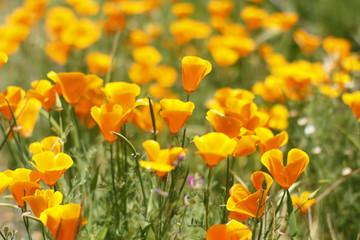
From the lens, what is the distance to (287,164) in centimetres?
106

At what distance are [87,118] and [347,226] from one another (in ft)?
3.95

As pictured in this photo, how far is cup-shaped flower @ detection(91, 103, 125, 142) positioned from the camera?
109cm

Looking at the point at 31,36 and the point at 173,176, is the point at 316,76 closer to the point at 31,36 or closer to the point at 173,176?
the point at 173,176

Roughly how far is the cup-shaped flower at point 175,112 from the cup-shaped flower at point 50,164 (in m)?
Result: 0.28

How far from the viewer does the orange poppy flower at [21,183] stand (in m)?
1.03

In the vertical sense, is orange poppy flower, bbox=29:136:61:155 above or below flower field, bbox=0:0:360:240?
above

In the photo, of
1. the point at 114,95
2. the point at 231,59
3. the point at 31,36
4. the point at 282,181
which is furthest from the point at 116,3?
the point at 282,181

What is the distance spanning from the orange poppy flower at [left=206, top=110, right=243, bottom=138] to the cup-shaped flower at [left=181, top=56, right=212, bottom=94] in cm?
12

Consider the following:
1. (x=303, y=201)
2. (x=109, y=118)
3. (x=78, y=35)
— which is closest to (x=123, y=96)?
(x=109, y=118)

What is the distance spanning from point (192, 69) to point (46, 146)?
48cm

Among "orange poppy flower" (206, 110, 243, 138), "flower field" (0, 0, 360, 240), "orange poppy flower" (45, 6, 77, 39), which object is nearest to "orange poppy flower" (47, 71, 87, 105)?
"flower field" (0, 0, 360, 240)

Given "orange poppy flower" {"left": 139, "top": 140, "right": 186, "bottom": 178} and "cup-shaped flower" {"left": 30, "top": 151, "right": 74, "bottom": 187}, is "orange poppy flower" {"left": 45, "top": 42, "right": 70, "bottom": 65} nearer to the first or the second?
"cup-shaped flower" {"left": 30, "top": 151, "right": 74, "bottom": 187}

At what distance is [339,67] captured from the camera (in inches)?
99.1

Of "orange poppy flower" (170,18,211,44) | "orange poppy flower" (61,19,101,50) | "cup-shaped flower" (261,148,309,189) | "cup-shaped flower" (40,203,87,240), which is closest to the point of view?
"cup-shaped flower" (40,203,87,240)
